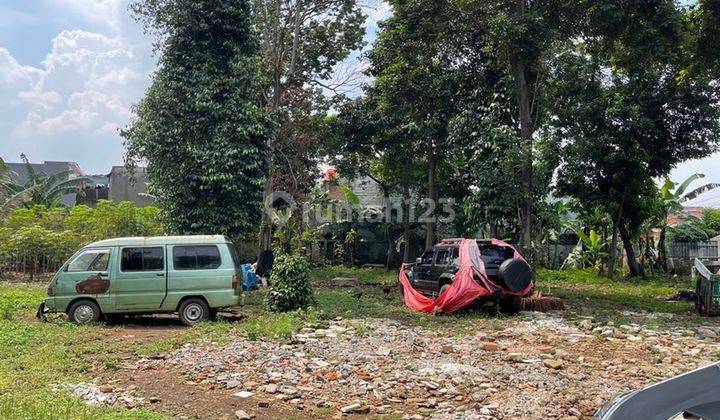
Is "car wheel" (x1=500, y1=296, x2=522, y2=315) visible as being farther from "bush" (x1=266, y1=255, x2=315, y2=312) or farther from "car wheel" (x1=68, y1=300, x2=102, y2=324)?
"car wheel" (x1=68, y1=300, x2=102, y2=324)

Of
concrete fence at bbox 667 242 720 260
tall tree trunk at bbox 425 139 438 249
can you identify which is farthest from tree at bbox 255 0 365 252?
concrete fence at bbox 667 242 720 260

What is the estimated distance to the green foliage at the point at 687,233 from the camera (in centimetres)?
3063

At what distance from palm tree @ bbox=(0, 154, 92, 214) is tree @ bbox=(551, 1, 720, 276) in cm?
2369

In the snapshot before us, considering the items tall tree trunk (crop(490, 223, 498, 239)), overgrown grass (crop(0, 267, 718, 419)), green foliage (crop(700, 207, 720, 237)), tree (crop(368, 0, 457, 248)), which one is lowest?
overgrown grass (crop(0, 267, 718, 419))

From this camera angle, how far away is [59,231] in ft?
73.4

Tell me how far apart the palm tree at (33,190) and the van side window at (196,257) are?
1791 cm

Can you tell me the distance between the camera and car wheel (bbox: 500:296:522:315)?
1270 cm

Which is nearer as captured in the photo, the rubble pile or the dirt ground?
the dirt ground

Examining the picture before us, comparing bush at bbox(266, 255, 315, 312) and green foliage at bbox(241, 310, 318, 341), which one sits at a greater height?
bush at bbox(266, 255, 315, 312)

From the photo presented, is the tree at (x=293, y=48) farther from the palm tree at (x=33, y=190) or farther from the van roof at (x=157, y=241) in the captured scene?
the palm tree at (x=33, y=190)

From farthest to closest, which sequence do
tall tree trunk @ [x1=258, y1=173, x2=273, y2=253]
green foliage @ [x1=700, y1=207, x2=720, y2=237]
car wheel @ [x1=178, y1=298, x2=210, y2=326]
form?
green foliage @ [x1=700, y1=207, x2=720, y2=237] < tall tree trunk @ [x1=258, y1=173, x2=273, y2=253] < car wheel @ [x1=178, y1=298, x2=210, y2=326]

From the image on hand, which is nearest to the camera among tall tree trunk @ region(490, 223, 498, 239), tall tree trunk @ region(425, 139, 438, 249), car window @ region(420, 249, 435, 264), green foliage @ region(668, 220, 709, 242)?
car window @ region(420, 249, 435, 264)

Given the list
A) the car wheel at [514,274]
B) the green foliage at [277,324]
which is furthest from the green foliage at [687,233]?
the green foliage at [277,324]

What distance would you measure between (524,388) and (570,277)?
18.2 meters
